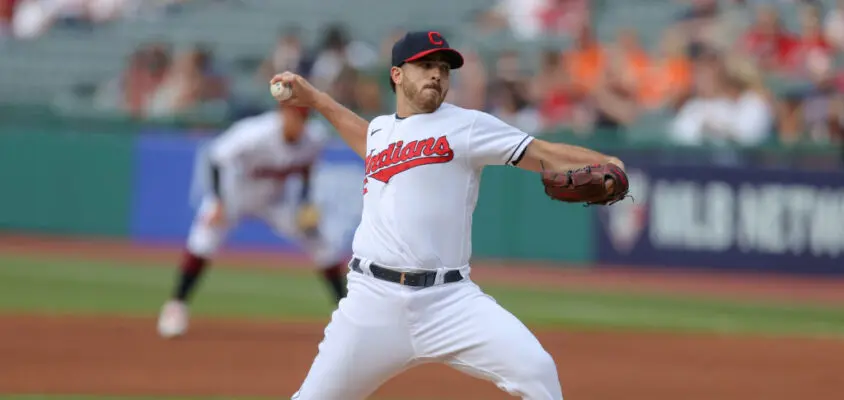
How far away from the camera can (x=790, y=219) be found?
16109 millimetres

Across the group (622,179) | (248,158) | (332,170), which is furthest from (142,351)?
(332,170)

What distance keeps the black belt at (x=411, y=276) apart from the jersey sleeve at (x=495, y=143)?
476 millimetres

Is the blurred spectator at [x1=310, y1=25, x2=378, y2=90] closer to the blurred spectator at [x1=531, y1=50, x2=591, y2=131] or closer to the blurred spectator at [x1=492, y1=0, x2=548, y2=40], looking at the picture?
the blurred spectator at [x1=492, y1=0, x2=548, y2=40]

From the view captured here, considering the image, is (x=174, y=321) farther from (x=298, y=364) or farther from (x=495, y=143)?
(x=495, y=143)

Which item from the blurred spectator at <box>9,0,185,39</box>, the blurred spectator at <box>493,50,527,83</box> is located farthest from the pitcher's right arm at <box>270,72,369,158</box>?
the blurred spectator at <box>9,0,185,39</box>

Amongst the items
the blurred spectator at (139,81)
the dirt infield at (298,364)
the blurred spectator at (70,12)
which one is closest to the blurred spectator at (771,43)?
the dirt infield at (298,364)

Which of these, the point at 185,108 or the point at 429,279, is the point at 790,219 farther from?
the point at 429,279

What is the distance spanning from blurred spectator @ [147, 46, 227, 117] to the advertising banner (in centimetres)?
623

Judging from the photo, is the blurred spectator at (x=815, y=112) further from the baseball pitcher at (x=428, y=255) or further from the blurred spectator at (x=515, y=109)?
the baseball pitcher at (x=428, y=255)

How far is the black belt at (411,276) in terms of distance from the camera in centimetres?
523

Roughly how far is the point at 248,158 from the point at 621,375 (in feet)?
12.4

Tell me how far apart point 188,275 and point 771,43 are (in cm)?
965

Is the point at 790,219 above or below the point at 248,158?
below

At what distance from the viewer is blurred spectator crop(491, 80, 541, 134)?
16938mm
